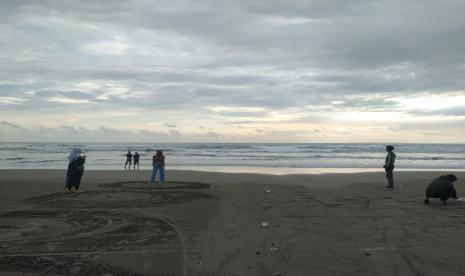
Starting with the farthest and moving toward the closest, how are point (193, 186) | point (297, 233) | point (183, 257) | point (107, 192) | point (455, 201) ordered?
point (193, 186)
point (107, 192)
point (455, 201)
point (297, 233)
point (183, 257)

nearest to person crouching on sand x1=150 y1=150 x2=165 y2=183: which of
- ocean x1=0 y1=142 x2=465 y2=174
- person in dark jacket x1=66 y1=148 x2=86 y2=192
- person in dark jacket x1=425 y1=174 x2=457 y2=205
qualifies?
person in dark jacket x1=66 y1=148 x2=86 y2=192

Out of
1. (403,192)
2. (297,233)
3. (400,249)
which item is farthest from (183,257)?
(403,192)

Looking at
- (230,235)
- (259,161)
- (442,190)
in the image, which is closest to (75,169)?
(230,235)

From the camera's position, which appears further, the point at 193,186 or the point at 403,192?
the point at 193,186

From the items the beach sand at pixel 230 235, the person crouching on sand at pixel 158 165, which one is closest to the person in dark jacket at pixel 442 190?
the beach sand at pixel 230 235

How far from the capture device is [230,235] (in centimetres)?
843

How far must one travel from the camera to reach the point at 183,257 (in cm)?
672

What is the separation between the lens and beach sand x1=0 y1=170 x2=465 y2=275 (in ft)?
20.4

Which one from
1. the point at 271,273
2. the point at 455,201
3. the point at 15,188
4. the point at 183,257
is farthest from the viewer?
the point at 15,188

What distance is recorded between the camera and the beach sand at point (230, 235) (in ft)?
20.4

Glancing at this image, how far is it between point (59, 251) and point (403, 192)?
1279cm

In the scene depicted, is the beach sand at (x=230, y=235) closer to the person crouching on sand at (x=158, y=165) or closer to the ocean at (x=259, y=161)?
the person crouching on sand at (x=158, y=165)

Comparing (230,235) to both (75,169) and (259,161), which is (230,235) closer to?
(75,169)

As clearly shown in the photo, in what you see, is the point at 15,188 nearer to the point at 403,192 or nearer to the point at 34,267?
the point at 34,267
